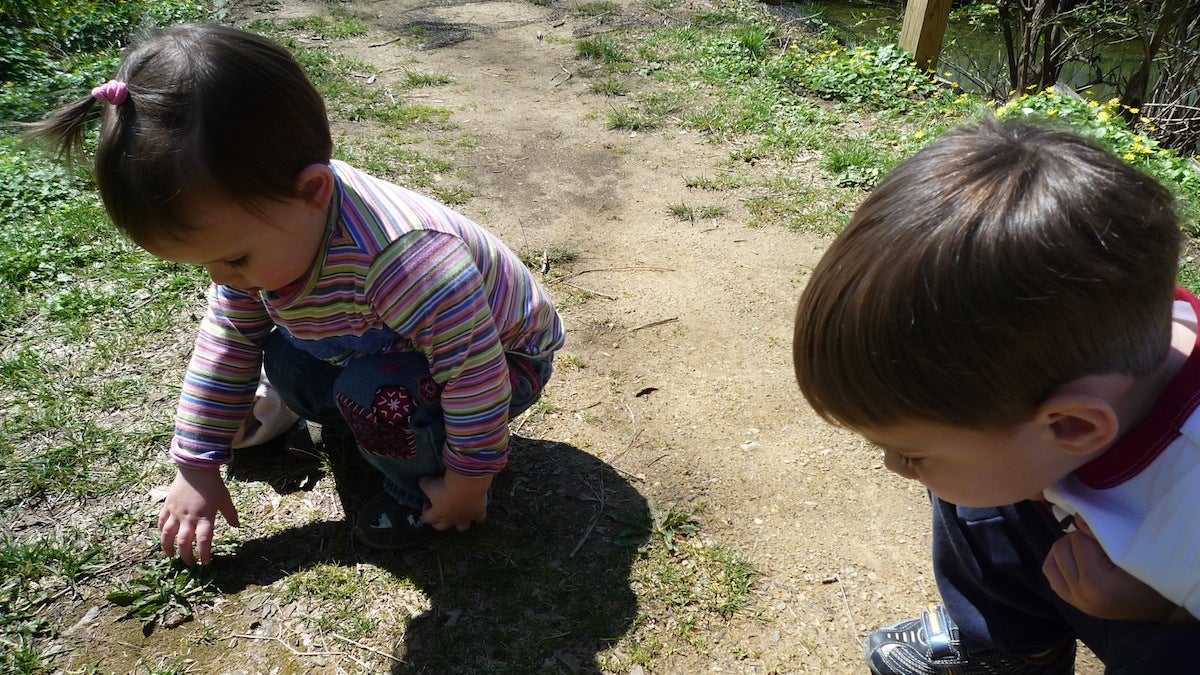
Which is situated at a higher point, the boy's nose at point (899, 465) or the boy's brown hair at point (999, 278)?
the boy's brown hair at point (999, 278)

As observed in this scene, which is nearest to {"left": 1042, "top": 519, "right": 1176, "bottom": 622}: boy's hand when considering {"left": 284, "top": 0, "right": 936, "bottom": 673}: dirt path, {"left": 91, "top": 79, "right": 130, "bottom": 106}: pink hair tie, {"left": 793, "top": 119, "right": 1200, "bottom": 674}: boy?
{"left": 793, "top": 119, "right": 1200, "bottom": 674}: boy

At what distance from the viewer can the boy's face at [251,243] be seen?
1.54 meters

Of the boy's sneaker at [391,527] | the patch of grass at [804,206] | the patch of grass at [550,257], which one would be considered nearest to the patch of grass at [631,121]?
the patch of grass at [804,206]

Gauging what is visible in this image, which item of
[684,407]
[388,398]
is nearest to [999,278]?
[388,398]

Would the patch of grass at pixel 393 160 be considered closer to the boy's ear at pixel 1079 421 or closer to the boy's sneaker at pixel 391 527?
the boy's sneaker at pixel 391 527

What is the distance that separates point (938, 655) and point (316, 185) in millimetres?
1512

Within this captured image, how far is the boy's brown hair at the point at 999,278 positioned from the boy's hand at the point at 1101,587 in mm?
274

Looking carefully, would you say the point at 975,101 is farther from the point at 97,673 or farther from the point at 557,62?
the point at 97,673

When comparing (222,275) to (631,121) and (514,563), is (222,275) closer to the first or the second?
(514,563)

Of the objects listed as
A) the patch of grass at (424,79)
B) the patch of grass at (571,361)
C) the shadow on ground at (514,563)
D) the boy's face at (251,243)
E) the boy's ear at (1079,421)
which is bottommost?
the shadow on ground at (514,563)

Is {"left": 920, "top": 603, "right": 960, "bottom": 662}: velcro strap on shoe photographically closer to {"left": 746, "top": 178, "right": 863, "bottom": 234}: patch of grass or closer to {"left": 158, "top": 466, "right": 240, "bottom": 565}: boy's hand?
{"left": 158, "top": 466, "right": 240, "bottom": 565}: boy's hand

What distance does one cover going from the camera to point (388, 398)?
6.27 feet

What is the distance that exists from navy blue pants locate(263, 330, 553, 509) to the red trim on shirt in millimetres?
1279

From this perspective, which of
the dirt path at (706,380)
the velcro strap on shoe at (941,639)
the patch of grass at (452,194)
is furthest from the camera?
the patch of grass at (452,194)
